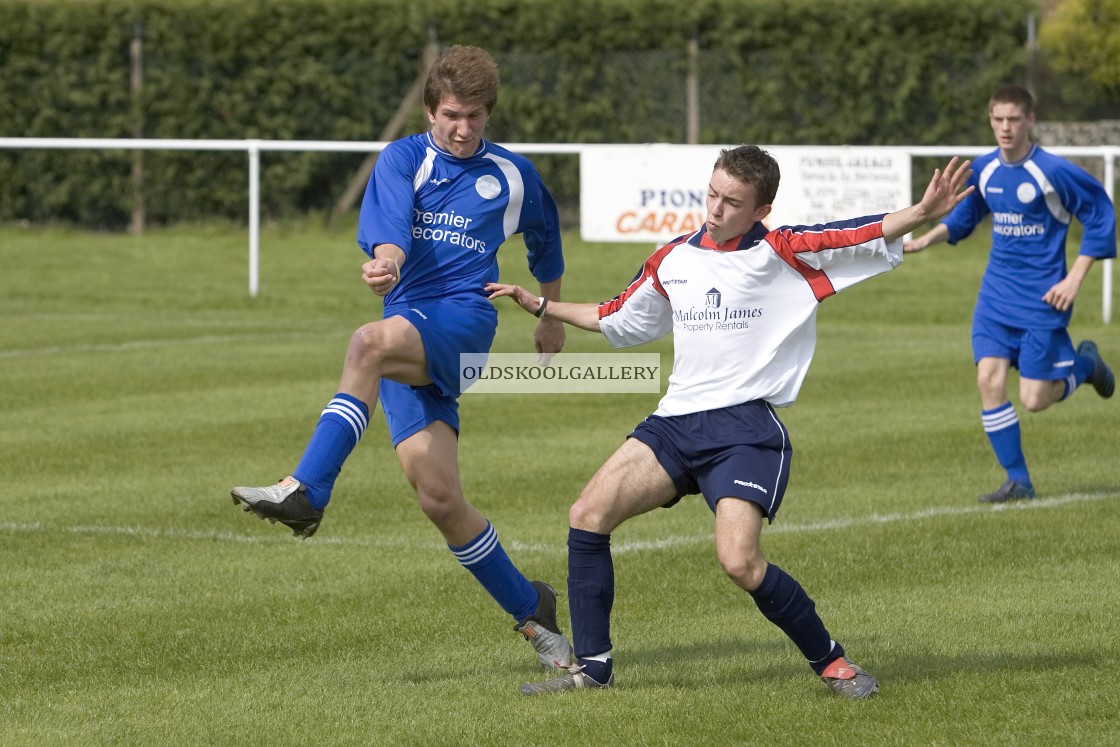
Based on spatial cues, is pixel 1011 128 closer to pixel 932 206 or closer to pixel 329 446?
pixel 932 206

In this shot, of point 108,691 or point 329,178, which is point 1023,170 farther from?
point 329,178

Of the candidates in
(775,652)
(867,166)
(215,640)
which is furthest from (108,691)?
(867,166)

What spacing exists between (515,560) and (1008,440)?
3.07 metres

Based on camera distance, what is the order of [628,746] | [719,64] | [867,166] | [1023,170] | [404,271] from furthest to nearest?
[719,64], [867,166], [1023,170], [404,271], [628,746]

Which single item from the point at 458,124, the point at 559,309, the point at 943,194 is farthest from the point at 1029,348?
the point at 458,124

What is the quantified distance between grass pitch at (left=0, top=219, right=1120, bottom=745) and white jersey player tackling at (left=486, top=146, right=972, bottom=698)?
0.90 feet

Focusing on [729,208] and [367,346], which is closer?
[729,208]

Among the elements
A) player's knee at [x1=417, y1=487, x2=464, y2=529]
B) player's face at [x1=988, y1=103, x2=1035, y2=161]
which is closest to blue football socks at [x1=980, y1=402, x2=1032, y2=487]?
player's face at [x1=988, y1=103, x2=1035, y2=161]

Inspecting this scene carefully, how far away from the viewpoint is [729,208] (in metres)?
5.44

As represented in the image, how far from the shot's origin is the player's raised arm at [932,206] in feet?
17.3

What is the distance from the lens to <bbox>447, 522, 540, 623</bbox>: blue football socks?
6.02 metres

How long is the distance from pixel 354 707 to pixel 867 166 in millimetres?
12324

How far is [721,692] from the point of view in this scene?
5520mm

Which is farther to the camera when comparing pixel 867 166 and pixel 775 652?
pixel 867 166
